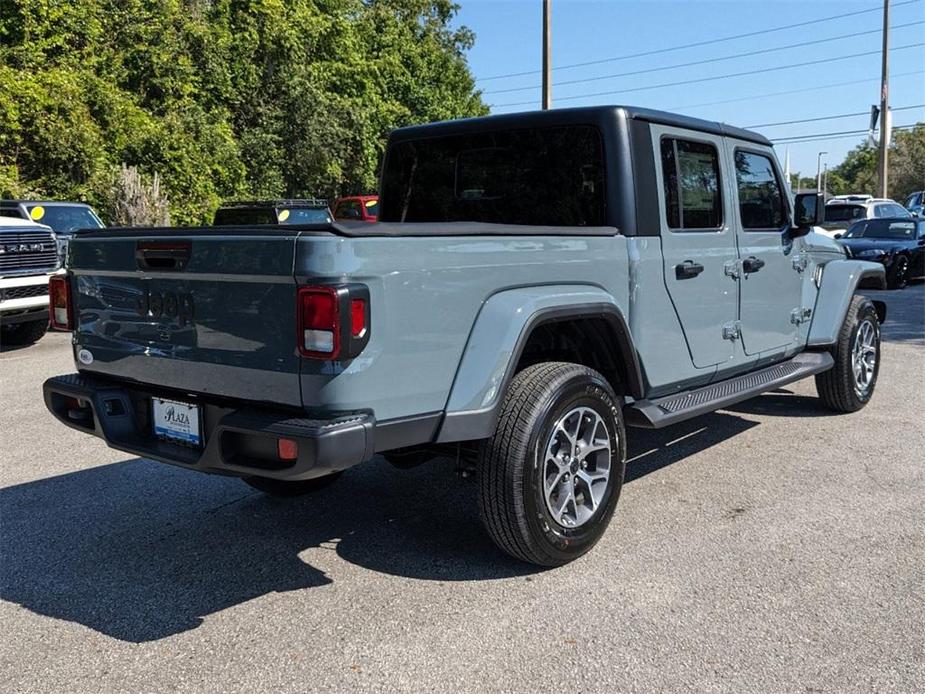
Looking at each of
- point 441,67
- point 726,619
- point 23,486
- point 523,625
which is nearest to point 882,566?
point 726,619

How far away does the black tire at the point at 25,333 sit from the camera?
35.0 feet

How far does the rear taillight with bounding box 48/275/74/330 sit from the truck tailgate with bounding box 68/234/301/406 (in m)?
0.07

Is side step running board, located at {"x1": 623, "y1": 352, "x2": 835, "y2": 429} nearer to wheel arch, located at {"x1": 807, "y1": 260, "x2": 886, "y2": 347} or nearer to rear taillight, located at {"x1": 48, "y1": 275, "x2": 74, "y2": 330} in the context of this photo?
wheel arch, located at {"x1": 807, "y1": 260, "x2": 886, "y2": 347}

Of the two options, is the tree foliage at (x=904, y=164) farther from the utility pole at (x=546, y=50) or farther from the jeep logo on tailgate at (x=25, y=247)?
the jeep logo on tailgate at (x=25, y=247)

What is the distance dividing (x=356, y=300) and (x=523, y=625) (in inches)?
54.7

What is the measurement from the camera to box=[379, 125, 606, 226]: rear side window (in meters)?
4.19

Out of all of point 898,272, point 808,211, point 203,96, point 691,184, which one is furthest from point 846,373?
point 203,96

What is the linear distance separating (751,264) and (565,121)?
59.9 inches

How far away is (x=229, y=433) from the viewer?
3.06 metres

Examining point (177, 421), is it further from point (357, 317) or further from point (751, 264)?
point (751, 264)

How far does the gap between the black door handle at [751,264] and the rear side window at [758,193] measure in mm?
201

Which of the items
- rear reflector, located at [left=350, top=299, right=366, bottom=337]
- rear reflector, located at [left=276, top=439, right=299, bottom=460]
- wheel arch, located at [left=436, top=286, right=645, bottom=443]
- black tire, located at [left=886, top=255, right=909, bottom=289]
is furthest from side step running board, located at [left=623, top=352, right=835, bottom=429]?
black tire, located at [left=886, top=255, right=909, bottom=289]

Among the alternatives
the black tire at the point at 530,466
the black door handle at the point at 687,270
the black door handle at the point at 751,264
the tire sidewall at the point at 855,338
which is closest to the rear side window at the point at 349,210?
the tire sidewall at the point at 855,338

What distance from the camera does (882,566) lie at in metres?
3.60
